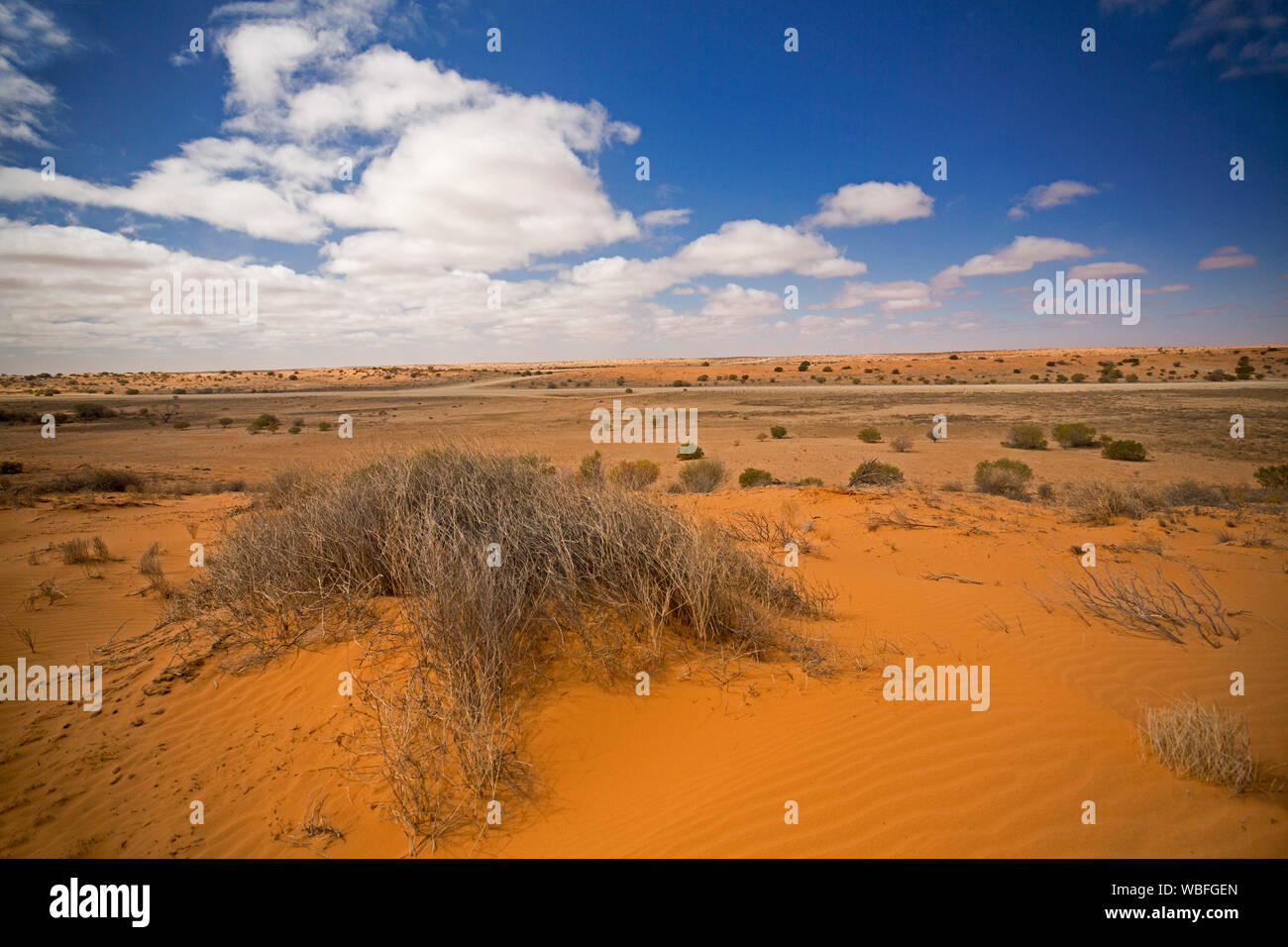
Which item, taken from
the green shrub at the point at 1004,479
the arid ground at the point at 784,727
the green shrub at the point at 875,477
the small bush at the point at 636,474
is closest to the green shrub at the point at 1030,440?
the green shrub at the point at 1004,479

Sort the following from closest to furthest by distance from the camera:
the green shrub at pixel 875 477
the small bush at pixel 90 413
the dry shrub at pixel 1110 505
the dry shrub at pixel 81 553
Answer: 1. the dry shrub at pixel 81 553
2. the dry shrub at pixel 1110 505
3. the green shrub at pixel 875 477
4. the small bush at pixel 90 413

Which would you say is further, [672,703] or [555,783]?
[672,703]

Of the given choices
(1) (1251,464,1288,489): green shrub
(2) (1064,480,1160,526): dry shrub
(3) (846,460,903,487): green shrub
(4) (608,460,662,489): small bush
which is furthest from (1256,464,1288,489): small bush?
(4) (608,460,662,489): small bush

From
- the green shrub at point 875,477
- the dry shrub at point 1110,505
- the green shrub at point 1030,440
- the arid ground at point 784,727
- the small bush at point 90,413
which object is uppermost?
the small bush at point 90,413

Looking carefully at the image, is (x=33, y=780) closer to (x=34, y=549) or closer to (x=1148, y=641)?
(x=34, y=549)

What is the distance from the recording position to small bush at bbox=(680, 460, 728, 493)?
13.9 meters

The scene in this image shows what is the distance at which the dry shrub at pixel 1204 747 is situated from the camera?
2.97 meters

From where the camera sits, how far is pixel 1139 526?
8.98 metres

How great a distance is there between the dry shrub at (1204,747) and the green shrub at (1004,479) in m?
10.6

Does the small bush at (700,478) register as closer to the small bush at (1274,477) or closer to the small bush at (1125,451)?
the small bush at (1274,477)
